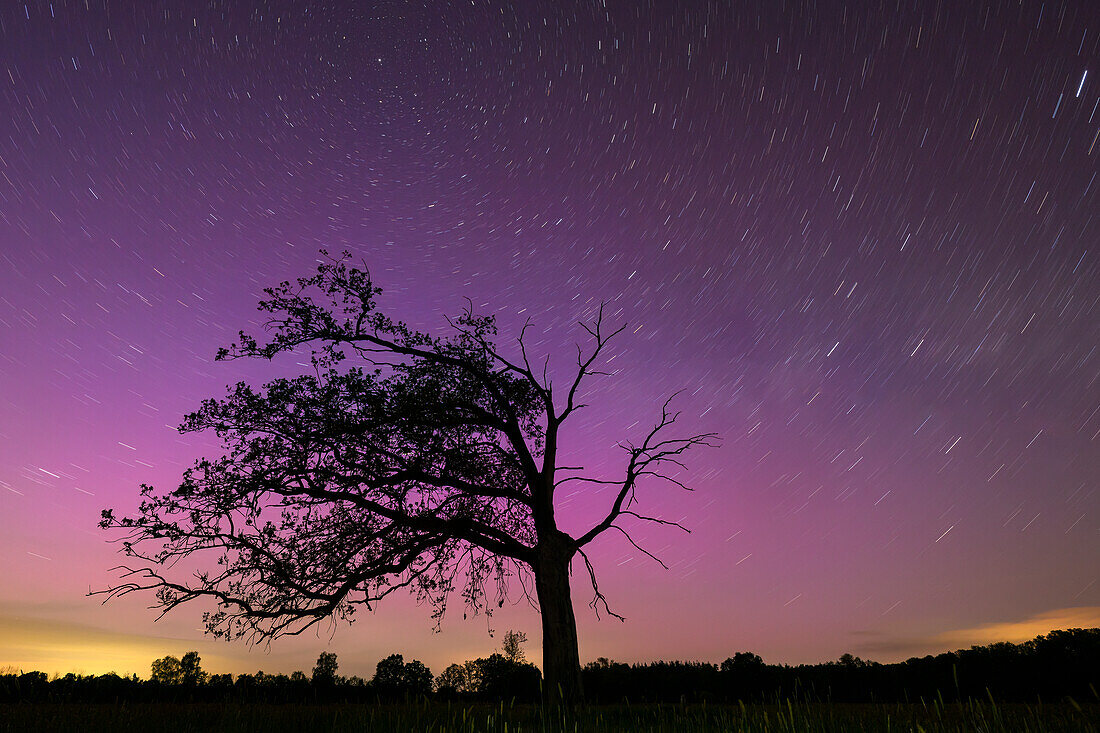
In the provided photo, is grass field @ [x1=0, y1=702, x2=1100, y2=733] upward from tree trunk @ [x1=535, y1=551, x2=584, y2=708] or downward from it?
downward

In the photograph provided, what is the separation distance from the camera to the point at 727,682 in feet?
63.9

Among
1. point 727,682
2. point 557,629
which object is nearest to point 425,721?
point 557,629

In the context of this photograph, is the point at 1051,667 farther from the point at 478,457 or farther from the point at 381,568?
the point at 381,568

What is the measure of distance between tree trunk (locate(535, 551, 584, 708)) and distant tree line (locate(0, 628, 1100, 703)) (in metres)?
2.04

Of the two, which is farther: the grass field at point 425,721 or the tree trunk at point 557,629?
the tree trunk at point 557,629

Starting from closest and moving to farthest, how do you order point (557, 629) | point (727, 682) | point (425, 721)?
point (425, 721), point (557, 629), point (727, 682)

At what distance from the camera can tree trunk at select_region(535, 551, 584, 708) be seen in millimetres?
14844

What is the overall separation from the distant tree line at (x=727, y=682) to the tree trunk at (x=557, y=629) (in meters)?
2.04

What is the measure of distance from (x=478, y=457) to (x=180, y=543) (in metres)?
7.07

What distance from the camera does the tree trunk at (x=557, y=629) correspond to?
1484 cm

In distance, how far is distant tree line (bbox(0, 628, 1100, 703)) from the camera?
14375mm

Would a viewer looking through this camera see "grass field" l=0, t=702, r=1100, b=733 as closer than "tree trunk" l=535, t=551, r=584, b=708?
Yes

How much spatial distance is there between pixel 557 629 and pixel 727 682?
23.5 feet

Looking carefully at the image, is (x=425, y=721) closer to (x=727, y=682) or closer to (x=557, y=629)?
(x=557, y=629)
